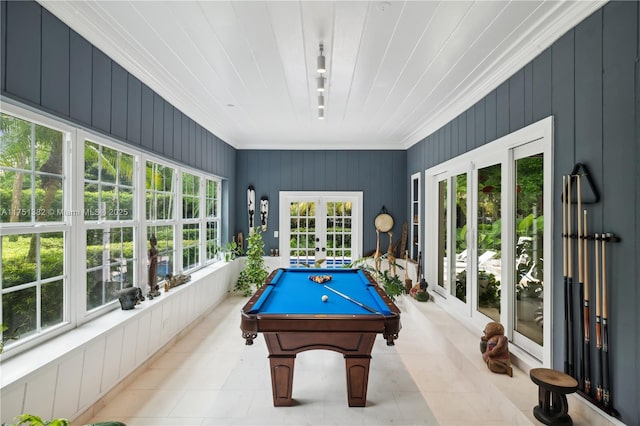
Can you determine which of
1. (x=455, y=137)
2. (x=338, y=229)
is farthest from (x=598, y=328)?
(x=338, y=229)

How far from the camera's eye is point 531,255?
2885mm

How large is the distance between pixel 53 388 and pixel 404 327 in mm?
3749

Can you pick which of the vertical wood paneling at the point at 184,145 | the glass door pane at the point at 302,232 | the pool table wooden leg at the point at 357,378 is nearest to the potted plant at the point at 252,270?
the glass door pane at the point at 302,232

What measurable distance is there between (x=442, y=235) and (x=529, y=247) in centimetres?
208

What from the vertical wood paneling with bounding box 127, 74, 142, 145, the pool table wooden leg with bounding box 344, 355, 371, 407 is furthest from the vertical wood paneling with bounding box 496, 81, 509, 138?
the vertical wood paneling with bounding box 127, 74, 142, 145

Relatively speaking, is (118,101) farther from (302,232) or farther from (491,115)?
(302,232)

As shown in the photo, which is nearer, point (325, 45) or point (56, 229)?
point (56, 229)

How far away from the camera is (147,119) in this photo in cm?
332

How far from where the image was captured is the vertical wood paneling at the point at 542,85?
246 cm

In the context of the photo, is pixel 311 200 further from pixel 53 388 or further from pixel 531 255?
pixel 53 388

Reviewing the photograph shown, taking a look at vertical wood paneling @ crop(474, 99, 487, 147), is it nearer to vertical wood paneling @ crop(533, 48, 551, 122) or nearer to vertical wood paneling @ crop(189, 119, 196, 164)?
vertical wood paneling @ crop(533, 48, 551, 122)

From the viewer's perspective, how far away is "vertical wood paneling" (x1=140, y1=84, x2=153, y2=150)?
10.6 ft

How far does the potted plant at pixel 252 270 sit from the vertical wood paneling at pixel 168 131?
101 inches

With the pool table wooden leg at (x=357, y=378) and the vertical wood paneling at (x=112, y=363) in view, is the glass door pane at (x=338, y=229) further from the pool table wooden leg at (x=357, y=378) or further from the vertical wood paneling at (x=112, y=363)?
the vertical wood paneling at (x=112, y=363)
